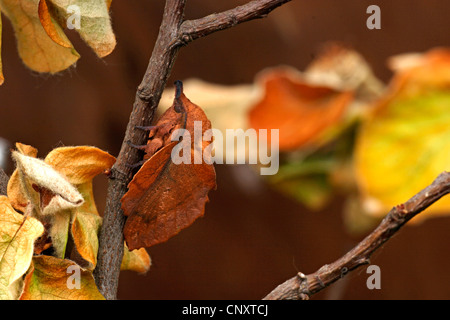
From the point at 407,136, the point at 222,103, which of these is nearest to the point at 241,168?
the point at 222,103

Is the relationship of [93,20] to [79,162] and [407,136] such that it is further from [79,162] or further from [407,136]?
[407,136]

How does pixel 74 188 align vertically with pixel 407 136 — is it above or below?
below

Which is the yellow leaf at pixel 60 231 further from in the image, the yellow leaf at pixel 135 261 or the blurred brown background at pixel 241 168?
the blurred brown background at pixel 241 168

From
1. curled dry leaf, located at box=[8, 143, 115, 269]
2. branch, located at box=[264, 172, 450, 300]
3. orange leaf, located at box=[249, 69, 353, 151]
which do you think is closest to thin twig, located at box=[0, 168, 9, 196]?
curled dry leaf, located at box=[8, 143, 115, 269]

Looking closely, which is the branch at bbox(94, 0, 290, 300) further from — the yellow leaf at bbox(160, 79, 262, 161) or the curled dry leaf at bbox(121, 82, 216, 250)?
the yellow leaf at bbox(160, 79, 262, 161)
